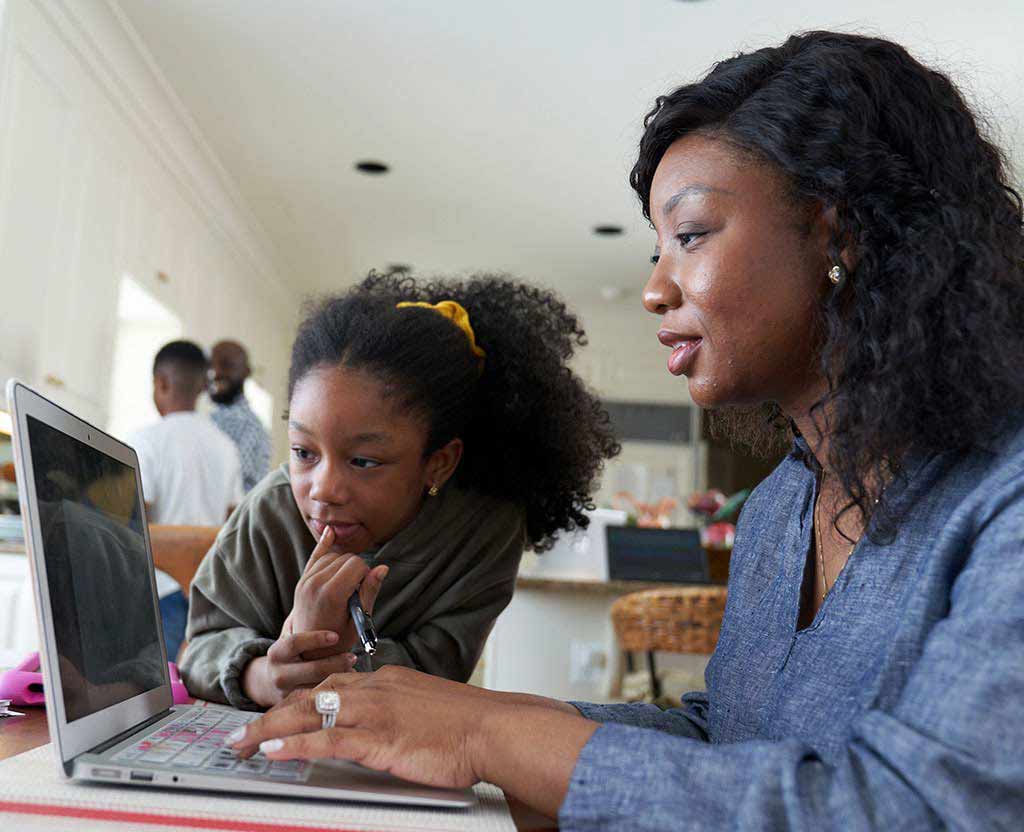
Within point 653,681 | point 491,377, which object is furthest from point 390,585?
point 653,681

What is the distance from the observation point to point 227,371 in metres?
3.66

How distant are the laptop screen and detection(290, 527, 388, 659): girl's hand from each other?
15cm

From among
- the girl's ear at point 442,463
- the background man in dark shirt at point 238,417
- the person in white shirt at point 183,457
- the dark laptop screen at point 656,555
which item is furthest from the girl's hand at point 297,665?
the background man in dark shirt at point 238,417

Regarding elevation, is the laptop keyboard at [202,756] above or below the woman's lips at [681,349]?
below

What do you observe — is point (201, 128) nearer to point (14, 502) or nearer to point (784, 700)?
point (14, 502)

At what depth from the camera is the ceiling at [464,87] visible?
3.71 meters

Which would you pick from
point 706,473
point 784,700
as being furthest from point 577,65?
point 706,473

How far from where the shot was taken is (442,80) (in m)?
4.25

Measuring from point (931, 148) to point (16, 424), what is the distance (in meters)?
0.76

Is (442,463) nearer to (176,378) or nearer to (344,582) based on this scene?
(344,582)

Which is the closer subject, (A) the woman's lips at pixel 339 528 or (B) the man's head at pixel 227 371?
(A) the woman's lips at pixel 339 528

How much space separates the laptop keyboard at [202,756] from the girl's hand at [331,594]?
0.74 feet

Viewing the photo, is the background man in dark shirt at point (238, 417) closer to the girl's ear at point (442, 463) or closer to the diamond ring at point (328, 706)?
the girl's ear at point (442, 463)

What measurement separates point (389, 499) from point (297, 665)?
0.94ft
